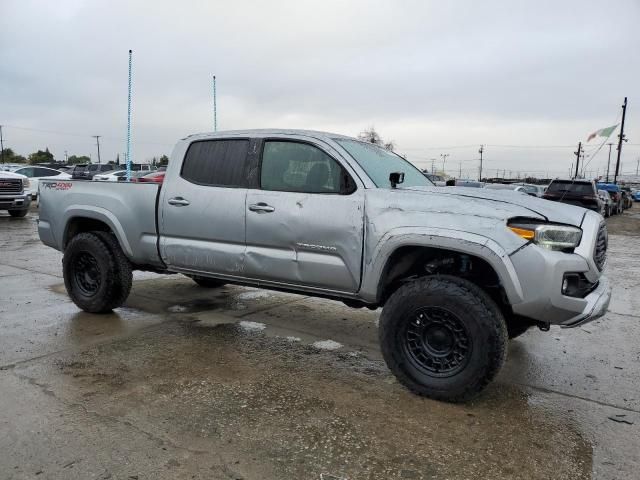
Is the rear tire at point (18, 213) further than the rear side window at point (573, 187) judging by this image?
No

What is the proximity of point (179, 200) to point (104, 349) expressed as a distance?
1.45 m

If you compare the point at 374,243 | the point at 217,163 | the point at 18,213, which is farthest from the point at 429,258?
the point at 18,213

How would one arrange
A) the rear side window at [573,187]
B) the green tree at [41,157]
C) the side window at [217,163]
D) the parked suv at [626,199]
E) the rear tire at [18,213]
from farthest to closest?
the green tree at [41,157] → the parked suv at [626,199] → the rear side window at [573,187] → the rear tire at [18,213] → the side window at [217,163]

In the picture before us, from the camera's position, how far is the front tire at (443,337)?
3342mm

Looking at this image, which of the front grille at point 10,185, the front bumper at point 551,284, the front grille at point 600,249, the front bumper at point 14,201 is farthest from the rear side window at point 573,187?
the front grille at point 10,185

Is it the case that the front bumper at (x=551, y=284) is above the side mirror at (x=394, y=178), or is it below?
below

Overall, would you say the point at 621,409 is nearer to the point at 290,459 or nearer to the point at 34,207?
the point at 290,459

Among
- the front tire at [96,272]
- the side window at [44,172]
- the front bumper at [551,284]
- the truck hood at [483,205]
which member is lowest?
the front tire at [96,272]

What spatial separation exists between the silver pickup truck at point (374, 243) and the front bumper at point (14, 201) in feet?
42.2

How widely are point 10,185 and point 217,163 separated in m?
14.4

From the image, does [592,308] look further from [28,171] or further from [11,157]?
[11,157]

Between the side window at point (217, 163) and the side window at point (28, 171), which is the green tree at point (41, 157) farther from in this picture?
the side window at point (217, 163)

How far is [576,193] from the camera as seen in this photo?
55.9ft

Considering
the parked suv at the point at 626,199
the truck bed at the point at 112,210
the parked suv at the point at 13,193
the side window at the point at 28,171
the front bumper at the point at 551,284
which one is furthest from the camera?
the parked suv at the point at 626,199
